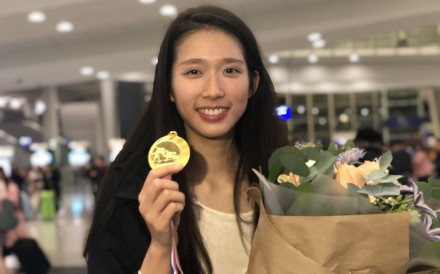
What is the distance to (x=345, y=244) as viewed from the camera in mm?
1039

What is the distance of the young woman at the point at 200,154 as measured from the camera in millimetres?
1355

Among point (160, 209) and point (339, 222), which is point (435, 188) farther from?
point (160, 209)

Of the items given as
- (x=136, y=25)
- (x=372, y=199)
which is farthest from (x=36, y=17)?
(x=372, y=199)

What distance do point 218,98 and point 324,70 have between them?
25.9 meters

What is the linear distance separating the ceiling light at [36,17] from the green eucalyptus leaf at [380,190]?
10785 millimetres

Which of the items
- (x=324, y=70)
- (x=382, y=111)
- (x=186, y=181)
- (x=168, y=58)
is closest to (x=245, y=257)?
(x=186, y=181)

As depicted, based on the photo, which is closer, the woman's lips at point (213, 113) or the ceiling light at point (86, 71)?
the woman's lips at point (213, 113)

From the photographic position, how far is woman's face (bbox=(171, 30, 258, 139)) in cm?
138

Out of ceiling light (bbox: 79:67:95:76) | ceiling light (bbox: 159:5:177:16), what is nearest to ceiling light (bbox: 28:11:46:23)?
ceiling light (bbox: 159:5:177:16)

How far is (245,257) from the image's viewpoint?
4.82 ft

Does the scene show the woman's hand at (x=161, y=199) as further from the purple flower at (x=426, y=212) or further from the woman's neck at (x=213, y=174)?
the purple flower at (x=426, y=212)

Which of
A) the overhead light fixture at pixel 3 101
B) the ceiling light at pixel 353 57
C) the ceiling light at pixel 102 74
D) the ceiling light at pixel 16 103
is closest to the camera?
the ceiling light at pixel 102 74

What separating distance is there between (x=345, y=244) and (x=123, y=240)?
58 centimetres

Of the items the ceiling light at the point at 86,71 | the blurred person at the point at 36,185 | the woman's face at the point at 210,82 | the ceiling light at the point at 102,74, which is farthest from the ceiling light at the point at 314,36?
the woman's face at the point at 210,82
